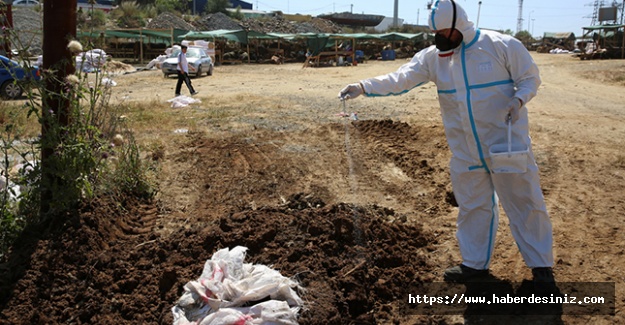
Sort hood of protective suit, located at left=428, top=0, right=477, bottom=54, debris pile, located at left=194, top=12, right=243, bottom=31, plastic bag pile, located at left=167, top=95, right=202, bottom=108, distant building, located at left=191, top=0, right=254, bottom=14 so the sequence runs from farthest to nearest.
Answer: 1. distant building, located at left=191, top=0, right=254, bottom=14
2. debris pile, located at left=194, top=12, right=243, bottom=31
3. plastic bag pile, located at left=167, top=95, right=202, bottom=108
4. hood of protective suit, located at left=428, top=0, right=477, bottom=54

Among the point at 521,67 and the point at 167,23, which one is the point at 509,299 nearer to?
the point at 521,67

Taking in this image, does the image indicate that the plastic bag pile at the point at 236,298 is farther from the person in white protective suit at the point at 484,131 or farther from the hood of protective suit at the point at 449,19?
the hood of protective suit at the point at 449,19

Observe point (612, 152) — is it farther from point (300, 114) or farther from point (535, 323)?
point (300, 114)

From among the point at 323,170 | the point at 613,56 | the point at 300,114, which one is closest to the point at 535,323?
the point at 323,170

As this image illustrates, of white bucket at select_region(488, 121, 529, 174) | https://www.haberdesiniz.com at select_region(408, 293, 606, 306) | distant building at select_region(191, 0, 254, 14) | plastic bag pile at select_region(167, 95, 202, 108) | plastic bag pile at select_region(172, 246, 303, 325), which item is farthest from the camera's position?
distant building at select_region(191, 0, 254, 14)

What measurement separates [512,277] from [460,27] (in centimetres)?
187

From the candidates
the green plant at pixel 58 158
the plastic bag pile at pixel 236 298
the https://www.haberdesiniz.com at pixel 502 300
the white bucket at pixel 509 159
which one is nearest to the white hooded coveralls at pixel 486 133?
the white bucket at pixel 509 159

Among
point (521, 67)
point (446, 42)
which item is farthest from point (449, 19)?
point (521, 67)

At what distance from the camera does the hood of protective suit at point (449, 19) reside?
3859mm

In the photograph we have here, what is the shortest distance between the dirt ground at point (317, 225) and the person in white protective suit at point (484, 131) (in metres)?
0.36

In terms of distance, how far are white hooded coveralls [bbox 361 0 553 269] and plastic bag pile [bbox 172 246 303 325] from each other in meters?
1.46

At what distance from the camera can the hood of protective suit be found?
152 inches

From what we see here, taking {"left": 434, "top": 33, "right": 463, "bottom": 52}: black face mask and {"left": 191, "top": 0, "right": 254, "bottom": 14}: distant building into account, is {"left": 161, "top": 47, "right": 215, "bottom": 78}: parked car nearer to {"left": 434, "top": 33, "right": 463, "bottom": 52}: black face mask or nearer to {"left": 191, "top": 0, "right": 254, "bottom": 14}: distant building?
{"left": 434, "top": 33, "right": 463, "bottom": 52}: black face mask

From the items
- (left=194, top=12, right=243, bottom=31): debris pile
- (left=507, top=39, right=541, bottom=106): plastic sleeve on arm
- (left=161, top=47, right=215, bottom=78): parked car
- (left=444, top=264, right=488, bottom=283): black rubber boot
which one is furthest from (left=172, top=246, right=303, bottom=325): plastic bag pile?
(left=194, top=12, right=243, bottom=31): debris pile
